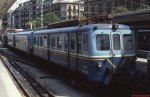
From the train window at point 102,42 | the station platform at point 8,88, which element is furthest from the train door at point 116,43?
the station platform at point 8,88

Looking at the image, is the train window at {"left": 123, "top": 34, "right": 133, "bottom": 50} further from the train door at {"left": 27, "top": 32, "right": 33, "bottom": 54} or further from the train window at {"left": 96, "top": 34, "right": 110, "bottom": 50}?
the train door at {"left": 27, "top": 32, "right": 33, "bottom": 54}

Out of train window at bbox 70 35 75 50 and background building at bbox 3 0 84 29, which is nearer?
train window at bbox 70 35 75 50

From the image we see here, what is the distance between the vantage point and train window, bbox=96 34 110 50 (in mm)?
14211

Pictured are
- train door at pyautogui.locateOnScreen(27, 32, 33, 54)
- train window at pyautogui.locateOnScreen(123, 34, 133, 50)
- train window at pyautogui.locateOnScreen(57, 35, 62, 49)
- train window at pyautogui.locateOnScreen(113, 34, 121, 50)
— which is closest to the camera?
train window at pyautogui.locateOnScreen(113, 34, 121, 50)

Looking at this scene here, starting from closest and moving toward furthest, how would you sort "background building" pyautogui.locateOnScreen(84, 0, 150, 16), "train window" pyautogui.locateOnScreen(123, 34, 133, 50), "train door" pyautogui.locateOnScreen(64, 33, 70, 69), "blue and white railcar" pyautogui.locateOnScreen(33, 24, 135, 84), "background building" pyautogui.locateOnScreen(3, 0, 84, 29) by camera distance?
"blue and white railcar" pyautogui.locateOnScreen(33, 24, 135, 84)
"train window" pyautogui.locateOnScreen(123, 34, 133, 50)
"train door" pyautogui.locateOnScreen(64, 33, 70, 69)
"background building" pyautogui.locateOnScreen(84, 0, 150, 16)
"background building" pyautogui.locateOnScreen(3, 0, 84, 29)

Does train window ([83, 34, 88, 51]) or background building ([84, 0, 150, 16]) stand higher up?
background building ([84, 0, 150, 16])

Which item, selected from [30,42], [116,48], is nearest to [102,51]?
[116,48]

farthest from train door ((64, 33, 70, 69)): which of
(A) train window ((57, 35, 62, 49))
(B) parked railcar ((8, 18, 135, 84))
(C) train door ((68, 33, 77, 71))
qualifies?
(A) train window ((57, 35, 62, 49))

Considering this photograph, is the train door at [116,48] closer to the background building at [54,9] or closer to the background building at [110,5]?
the background building at [110,5]

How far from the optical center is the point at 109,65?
46.0 feet

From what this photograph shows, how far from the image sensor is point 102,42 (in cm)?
1435

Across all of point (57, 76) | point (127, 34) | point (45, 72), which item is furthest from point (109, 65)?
point (45, 72)

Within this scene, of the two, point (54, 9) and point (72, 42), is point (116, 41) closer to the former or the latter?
point (72, 42)

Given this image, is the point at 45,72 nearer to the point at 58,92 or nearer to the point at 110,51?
the point at 58,92
